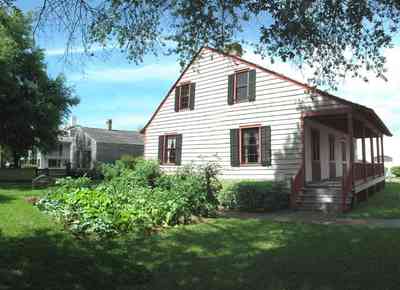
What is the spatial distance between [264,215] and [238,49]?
19.0 feet

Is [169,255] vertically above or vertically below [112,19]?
below

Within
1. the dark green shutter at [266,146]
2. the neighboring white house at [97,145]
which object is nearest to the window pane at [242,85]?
the dark green shutter at [266,146]

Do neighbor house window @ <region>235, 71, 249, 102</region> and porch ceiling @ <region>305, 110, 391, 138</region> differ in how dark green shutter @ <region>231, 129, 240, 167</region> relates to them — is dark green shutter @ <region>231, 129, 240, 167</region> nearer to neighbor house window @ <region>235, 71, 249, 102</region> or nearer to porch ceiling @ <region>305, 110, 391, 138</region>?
neighbor house window @ <region>235, 71, 249, 102</region>

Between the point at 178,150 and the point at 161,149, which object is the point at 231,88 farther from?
the point at 161,149

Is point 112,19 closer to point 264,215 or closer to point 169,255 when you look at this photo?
point 169,255

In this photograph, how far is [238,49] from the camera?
7594 millimetres

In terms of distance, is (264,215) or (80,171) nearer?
(264,215)

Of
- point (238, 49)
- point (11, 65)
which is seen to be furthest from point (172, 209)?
point (11, 65)

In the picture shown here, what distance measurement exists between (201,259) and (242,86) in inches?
428

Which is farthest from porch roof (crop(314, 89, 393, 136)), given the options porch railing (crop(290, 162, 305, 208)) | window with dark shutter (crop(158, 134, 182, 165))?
window with dark shutter (crop(158, 134, 182, 165))

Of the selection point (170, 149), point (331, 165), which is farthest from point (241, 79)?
point (331, 165)

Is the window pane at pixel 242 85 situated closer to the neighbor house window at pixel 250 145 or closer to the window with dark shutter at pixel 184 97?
the neighbor house window at pixel 250 145

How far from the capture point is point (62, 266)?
5188 millimetres

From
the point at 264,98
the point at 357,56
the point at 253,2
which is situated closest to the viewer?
the point at 253,2
